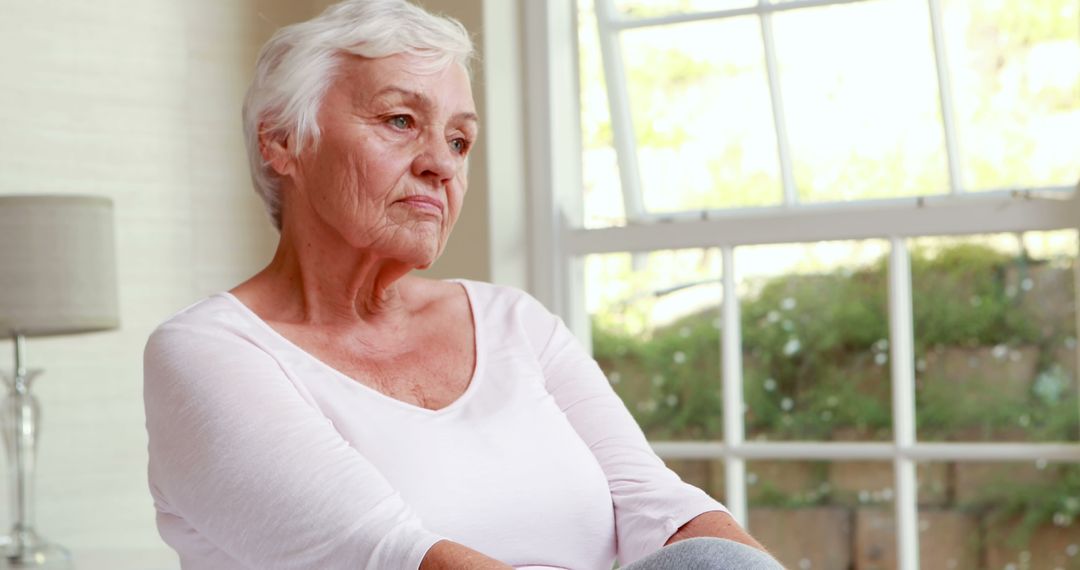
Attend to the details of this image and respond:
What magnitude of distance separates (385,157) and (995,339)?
85.1 inches

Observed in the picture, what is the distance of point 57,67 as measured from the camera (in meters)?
3.48

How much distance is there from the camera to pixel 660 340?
13.5 feet

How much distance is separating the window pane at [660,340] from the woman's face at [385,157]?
185 centimetres

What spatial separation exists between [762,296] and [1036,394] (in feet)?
2.42

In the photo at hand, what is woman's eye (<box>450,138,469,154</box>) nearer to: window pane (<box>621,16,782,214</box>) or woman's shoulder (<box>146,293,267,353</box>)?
woman's shoulder (<box>146,293,267,353</box>)

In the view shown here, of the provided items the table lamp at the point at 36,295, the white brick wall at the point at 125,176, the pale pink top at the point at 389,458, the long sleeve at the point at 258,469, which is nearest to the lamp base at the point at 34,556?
the table lamp at the point at 36,295

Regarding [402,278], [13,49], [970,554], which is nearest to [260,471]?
[402,278]

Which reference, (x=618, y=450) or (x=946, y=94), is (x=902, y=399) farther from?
(x=618, y=450)

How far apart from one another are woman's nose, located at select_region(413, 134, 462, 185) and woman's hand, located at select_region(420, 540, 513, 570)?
1.90ft

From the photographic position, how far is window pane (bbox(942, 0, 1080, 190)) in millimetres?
3367

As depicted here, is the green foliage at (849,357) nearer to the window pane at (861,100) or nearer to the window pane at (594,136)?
the window pane at (861,100)

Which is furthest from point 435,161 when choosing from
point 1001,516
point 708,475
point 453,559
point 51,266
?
point 1001,516

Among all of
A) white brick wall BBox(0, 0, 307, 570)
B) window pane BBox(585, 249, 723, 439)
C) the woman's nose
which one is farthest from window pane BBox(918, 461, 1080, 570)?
the woman's nose

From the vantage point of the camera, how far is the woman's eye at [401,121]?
205 cm
